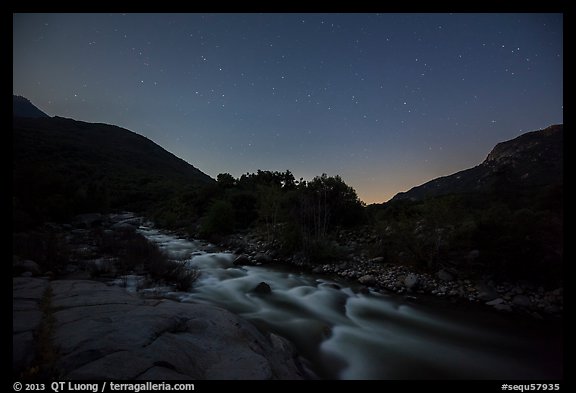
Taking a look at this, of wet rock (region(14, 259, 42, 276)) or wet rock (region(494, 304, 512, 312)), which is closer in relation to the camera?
wet rock (region(14, 259, 42, 276))

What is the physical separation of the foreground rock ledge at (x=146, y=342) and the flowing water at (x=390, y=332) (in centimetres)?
195

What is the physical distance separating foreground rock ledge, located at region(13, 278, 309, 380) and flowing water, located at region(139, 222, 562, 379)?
6.39 feet

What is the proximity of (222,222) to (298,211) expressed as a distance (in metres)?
9.68

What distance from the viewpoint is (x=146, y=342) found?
3.21 m

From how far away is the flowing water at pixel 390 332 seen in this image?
5.76 meters

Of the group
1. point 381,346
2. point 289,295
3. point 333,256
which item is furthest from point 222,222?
point 381,346

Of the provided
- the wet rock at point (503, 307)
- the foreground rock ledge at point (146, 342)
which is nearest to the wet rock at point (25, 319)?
the foreground rock ledge at point (146, 342)

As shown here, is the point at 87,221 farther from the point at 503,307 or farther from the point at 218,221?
the point at 503,307

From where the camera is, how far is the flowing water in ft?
18.9

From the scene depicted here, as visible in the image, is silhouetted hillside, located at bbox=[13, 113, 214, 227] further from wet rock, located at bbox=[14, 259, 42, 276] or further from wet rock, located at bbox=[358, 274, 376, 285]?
wet rock, located at bbox=[358, 274, 376, 285]

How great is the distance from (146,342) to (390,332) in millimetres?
7006

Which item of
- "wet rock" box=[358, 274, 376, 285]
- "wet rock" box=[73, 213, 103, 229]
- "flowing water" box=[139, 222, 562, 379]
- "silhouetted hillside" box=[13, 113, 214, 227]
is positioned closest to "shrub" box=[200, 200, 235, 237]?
"wet rock" box=[73, 213, 103, 229]

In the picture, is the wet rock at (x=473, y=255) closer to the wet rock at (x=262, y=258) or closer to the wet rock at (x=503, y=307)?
the wet rock at (x=503, y=307)

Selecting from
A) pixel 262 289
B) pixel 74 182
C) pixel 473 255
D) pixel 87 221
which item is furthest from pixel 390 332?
pixel 74 182
